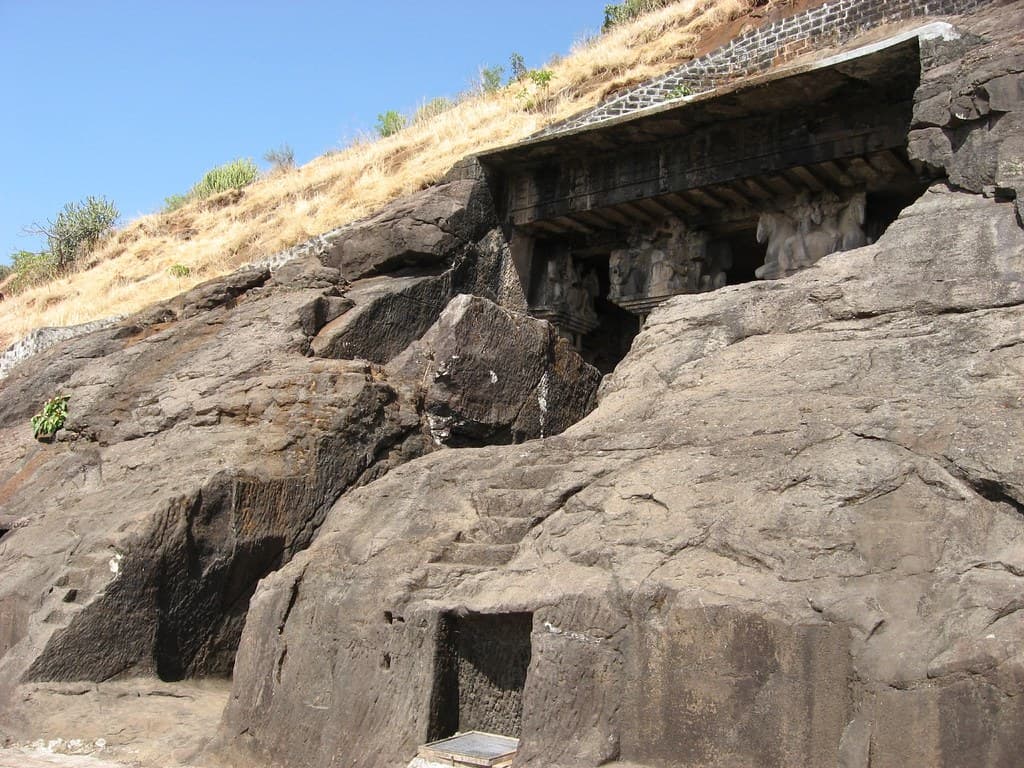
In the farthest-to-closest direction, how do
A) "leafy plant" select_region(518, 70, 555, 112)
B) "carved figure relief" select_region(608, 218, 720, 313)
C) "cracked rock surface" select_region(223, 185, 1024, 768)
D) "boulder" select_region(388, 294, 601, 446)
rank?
"leafy plant" select_region(518, 70, 555, 112), "carved figure relief" select_region(608, 218, 720, 313), "boulder" select_region(388, 294, 601, 446), "cracked rock surface" select_region(223, 185, 1024, 768)

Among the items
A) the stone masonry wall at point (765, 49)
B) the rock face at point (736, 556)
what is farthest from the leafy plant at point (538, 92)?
the rock face at point (736, 556)

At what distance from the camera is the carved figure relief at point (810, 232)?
9016mm

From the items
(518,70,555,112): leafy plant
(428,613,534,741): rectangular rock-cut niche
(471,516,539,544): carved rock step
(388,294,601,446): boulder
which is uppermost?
(518,70,555,112): leafy plant

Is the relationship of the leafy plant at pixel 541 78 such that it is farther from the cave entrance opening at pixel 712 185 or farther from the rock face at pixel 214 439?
the rock face at pixel 214 439

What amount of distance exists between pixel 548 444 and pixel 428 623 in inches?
52.8

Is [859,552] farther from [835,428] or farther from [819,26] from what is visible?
[819,26]

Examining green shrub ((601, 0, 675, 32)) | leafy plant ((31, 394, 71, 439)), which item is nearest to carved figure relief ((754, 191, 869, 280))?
leafy plant ((31, 394, 71, 439))

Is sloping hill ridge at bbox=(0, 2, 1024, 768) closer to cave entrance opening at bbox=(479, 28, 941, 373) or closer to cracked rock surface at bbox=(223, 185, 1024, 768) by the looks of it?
cracked rock surface at bbox=(223, 185, 1024, 768)

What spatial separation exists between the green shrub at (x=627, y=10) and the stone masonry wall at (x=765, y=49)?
31.8 feet

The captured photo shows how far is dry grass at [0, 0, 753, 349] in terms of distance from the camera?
1689cm

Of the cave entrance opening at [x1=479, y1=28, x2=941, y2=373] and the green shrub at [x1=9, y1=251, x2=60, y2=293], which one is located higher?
the green shrub at [x1=9, y1=251, x2=60, y2=293]

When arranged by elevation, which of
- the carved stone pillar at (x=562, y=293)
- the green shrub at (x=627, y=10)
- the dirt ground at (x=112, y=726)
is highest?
the green shrub at (x=627, y=10)

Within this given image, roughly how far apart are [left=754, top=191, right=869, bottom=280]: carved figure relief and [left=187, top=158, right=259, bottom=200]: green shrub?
19.3m

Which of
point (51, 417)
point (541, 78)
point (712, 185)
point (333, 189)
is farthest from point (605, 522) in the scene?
A: point (541, 78)
